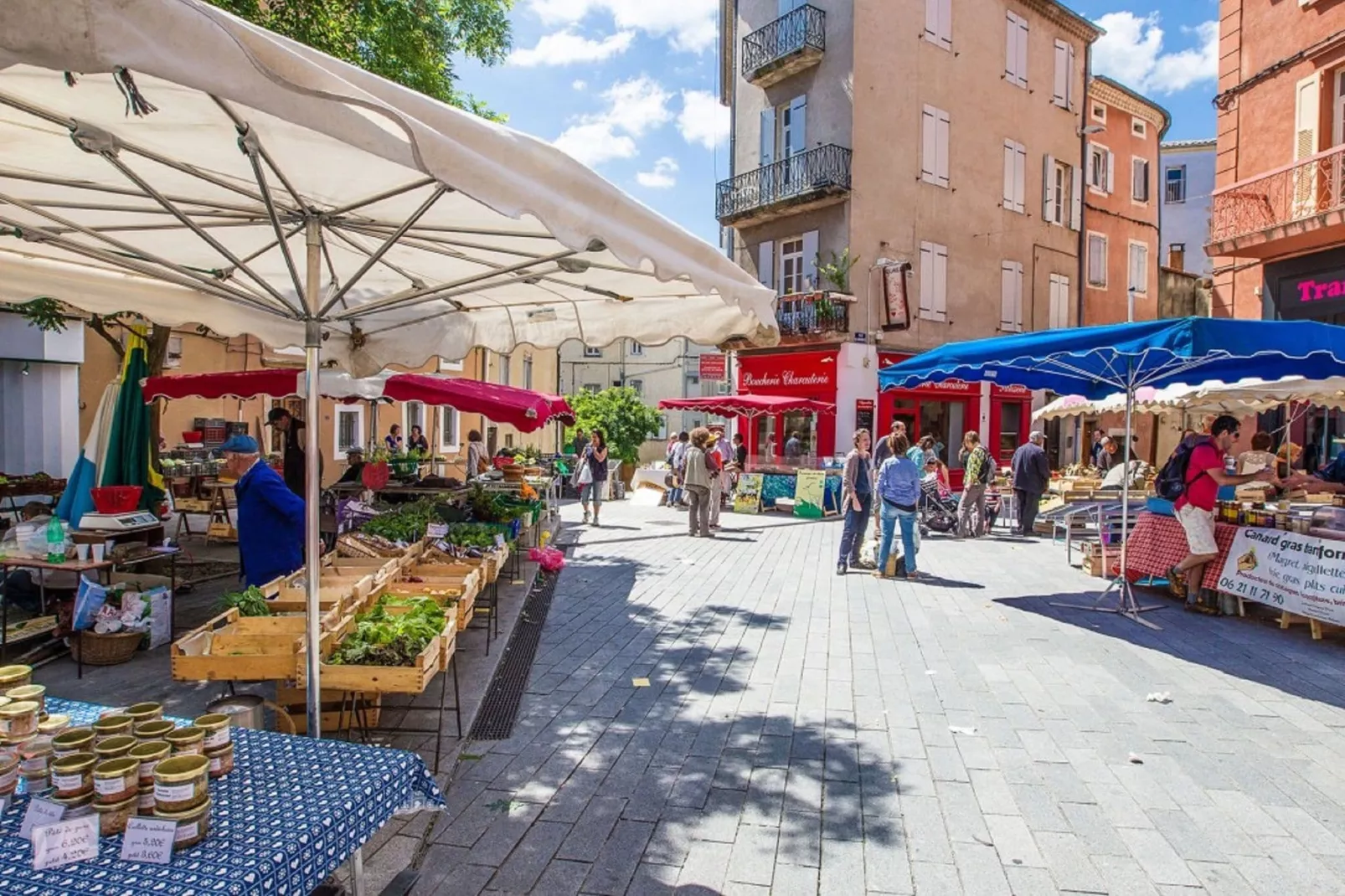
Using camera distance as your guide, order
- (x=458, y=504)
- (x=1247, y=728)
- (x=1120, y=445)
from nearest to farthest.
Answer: (x=1247, y=728) < (x=458, y=504) < (x=1120, y=445)

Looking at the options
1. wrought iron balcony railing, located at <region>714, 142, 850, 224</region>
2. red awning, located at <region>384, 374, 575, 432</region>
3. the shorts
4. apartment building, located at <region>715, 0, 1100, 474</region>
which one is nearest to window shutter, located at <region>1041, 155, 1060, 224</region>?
apartment building, located at <region>715, 0, 1100, 474</region>

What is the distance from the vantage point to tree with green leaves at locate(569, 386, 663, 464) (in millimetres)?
26344

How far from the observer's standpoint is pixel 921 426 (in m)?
23.6

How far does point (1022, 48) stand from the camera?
25250mm

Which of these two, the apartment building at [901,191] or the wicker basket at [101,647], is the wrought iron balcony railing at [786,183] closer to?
the apartment building at [901,191]

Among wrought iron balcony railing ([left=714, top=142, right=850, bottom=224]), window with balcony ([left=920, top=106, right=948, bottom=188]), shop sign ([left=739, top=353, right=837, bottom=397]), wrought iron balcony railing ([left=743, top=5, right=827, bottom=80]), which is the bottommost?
shop sign ([left=739, top=353, right=837, bottom=397])

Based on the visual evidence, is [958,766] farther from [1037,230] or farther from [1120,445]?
[1037,230]

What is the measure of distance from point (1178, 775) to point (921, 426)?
20007mm

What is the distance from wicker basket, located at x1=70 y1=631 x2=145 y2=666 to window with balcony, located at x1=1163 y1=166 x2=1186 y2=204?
43567 mm

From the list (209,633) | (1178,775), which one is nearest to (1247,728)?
(1178,775)

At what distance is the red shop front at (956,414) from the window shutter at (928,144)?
5.47 m

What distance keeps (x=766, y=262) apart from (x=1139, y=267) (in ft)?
48.7

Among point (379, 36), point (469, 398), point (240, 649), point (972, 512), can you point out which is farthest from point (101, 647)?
point (972, 512)

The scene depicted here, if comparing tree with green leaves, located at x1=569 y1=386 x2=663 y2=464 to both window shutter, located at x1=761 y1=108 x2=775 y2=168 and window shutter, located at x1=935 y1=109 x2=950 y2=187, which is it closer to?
window shutter, located at x1=761 y1=108 x2=775 y2=168
